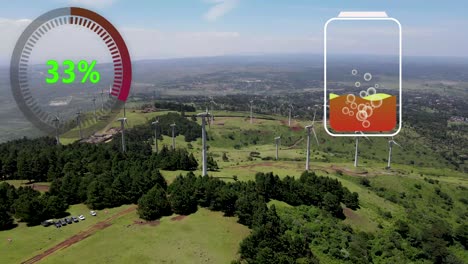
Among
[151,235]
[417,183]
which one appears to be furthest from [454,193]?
[151,235]

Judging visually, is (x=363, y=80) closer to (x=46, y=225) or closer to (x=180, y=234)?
(x=180, y=234)

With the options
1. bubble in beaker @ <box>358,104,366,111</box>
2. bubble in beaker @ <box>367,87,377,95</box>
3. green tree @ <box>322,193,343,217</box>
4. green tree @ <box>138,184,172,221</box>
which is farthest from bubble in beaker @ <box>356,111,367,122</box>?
green tree @ <box>322,193,343,217</box>

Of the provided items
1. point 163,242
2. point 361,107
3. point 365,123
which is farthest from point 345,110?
point 163,242

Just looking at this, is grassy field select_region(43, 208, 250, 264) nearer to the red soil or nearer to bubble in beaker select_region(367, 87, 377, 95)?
the red soil

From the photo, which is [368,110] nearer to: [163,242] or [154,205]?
[163,242]

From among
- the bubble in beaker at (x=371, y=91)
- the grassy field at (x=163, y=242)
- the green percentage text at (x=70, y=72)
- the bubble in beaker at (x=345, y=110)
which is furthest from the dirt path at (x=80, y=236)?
the bubble in beaker at (x=371, y=91)

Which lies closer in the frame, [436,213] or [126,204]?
[126,204]
